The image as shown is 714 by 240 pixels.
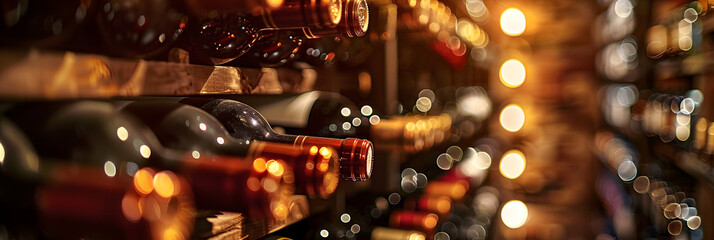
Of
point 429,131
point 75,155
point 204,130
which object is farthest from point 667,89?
point 75,155

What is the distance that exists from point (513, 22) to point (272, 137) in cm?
244

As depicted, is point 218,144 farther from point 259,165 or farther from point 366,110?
point 366,110

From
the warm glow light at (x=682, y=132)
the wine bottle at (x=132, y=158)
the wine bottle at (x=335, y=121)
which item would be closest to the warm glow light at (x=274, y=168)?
the wine bottle at (x=132, y=158)

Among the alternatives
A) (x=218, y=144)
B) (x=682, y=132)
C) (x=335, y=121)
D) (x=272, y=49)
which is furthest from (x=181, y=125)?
(x=682, y=132)

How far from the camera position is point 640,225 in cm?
197

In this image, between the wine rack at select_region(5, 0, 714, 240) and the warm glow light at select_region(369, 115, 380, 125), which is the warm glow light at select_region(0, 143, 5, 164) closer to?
the wine rack at select_region(5, 0, 714, 240)

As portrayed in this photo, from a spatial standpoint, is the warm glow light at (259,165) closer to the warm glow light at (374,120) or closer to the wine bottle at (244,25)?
the wine bottle at (244,25)

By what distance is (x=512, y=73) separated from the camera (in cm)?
280

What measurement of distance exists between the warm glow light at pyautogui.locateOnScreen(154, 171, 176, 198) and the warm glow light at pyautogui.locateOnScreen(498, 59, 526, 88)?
2680 mm

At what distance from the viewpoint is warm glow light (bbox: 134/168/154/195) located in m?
0.22

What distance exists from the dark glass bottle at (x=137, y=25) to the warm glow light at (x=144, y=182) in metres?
0.14

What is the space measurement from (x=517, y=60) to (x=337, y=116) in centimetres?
235

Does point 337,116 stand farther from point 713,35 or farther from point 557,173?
point 557,173

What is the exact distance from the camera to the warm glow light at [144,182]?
222 mm
